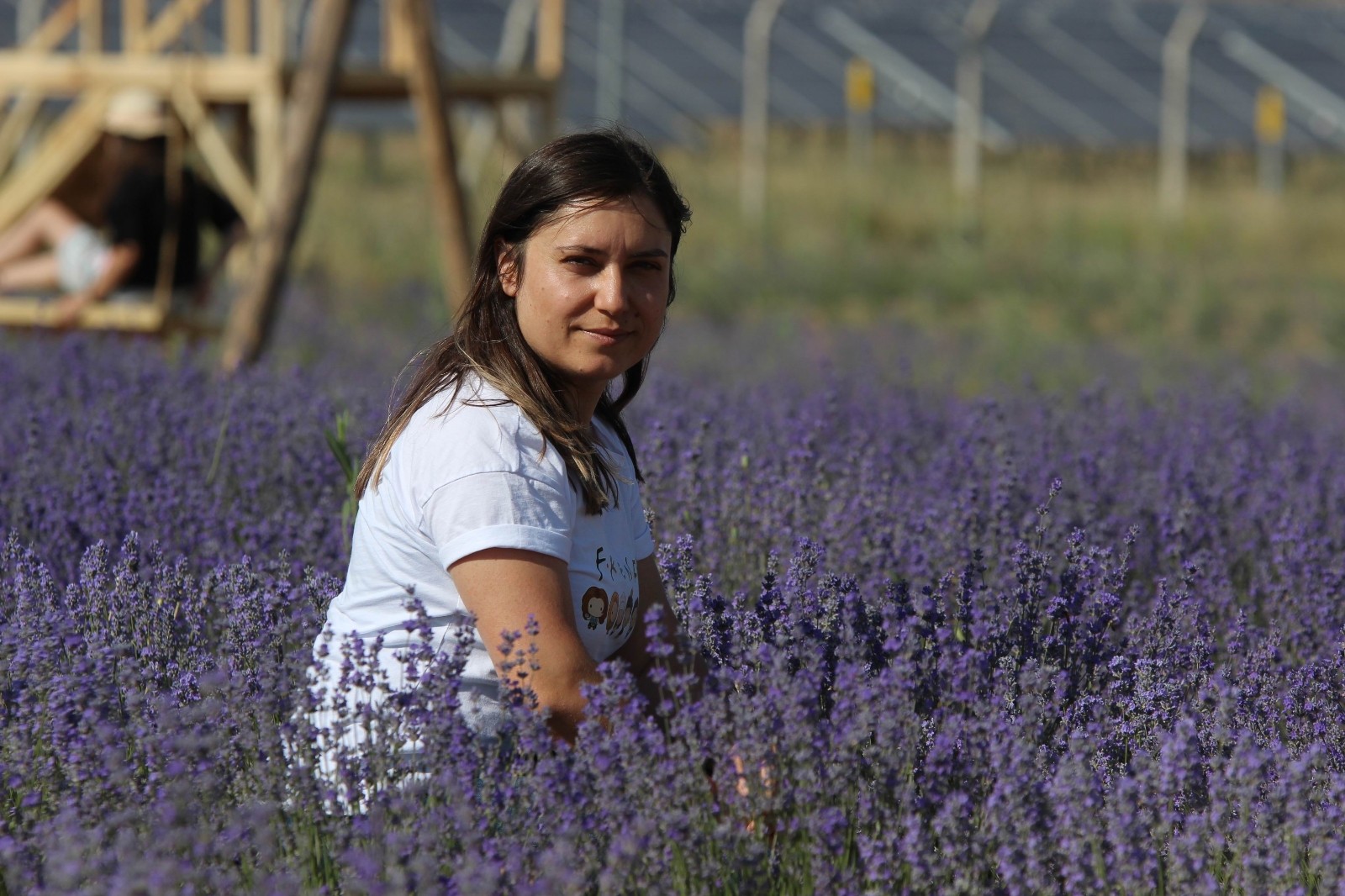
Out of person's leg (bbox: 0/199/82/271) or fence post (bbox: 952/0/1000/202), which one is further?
fence post (bbox: 952/0/1000/202)

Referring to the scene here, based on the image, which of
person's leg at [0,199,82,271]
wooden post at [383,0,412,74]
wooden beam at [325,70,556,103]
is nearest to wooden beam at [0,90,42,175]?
person's leg at [0,199,82,271]

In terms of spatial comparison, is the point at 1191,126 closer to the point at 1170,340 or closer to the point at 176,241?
the point at 1170,340

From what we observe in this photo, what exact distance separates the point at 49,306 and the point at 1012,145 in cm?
1325

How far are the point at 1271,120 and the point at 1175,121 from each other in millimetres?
1552

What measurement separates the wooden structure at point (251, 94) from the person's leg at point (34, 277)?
430 mm

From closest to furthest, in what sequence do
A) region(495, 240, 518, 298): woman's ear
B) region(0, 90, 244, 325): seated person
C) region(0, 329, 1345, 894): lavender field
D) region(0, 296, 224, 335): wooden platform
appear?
region(0, 329, 1345, 894): lavender field → region(495, 240, 518, 298): woman's ear → region(0, 296, 224, 335): wooden platform → region(0, 90, 244, 325): seated person

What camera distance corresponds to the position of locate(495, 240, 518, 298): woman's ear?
2385mm

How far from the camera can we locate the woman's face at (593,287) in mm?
2303

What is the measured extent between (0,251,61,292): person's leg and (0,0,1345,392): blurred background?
3.41ft

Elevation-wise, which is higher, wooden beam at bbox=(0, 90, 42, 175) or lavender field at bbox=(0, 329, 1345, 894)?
wooden beam at bbox=(0, 90, 42, 175)

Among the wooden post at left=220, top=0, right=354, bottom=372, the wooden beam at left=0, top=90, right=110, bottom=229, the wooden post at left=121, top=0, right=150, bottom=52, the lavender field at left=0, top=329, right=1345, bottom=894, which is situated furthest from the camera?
the wooden post at left=121, top=0, right=150, bottom=52

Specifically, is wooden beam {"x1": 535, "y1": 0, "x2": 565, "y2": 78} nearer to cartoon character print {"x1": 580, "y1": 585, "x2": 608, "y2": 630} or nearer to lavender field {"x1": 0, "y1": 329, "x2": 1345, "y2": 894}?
lavender field {"x1": 0, "y1": 329, "x2": 1345, "y2": 894}

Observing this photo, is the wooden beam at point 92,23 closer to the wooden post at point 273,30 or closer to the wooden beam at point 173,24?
the wooden beam at point 173,24

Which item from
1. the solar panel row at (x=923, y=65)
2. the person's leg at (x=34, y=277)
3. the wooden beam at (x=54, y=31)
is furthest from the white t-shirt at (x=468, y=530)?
the solar panel row at (x=923, y=65)
